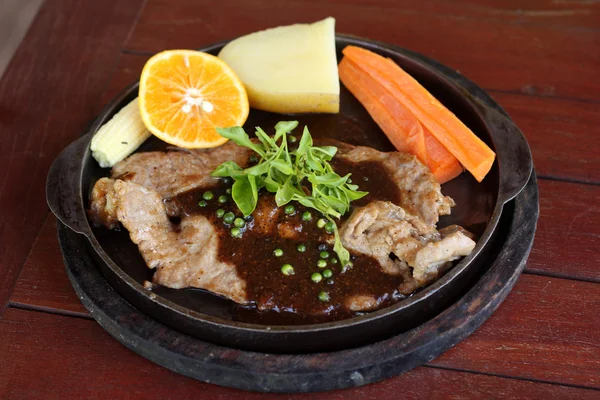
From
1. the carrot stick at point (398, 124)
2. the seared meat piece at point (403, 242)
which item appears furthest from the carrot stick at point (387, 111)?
the seared meat piece at point (403, 242)

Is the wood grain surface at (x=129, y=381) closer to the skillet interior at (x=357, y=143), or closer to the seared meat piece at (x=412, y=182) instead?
A: the skillet interior at (x=357, y=143)

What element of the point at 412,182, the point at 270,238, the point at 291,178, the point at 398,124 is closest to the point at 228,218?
the point at 270,238

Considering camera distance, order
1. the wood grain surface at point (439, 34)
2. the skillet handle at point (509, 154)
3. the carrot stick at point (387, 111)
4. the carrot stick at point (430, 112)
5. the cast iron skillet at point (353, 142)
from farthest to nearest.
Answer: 1. the wood grain surface at point (439, 34)
2. the carrot stick at point (387, 111)
3. the carrot stick at point (430, 112)
4. the skillet handle at point (509, 154)
5. the cast iron skillet at point (353, 142)

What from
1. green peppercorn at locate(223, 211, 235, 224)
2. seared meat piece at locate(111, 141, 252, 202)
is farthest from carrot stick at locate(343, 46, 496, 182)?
green peppercorn at locate(223, 211, 235, 224)

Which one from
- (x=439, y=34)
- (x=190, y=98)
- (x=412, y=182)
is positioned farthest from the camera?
(x=439, y=34)

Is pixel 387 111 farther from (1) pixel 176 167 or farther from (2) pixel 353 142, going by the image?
(1) pixel 176 167

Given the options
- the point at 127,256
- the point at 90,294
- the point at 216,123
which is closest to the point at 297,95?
the point at 216,123
